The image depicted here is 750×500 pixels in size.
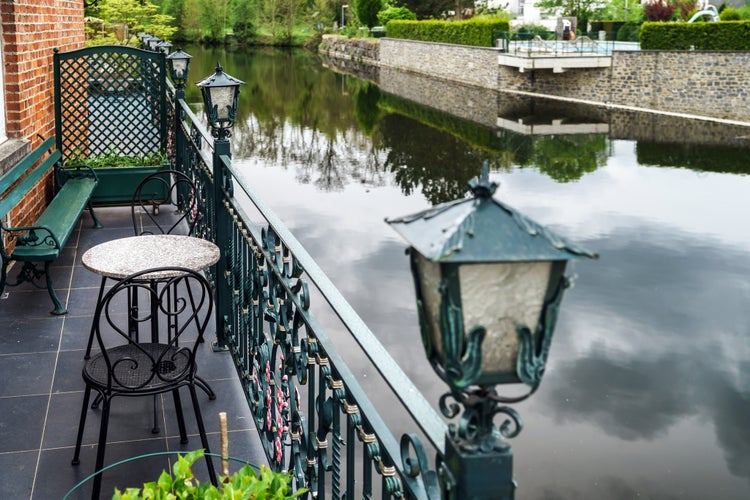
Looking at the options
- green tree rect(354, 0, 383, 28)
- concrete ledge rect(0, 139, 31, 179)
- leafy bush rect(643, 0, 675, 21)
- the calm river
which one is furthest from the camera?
green tree rect(354, 0, 383, 28)

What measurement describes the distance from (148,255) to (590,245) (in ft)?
32.3

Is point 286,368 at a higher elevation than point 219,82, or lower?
lower

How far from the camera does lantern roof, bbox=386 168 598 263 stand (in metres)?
1.43

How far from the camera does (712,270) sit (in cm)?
1198

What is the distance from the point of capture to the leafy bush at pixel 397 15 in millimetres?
48375

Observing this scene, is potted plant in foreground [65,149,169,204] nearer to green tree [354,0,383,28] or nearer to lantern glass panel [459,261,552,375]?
lantern glass panel [459,261,552,375]

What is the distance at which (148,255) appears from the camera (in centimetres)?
447

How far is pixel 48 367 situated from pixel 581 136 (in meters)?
20.8

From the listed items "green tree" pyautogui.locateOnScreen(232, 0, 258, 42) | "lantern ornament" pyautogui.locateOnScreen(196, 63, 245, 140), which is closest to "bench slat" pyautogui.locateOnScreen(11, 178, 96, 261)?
"lantern ornament" pyautogui.locateOnScreen(196, 63, 245, 140)

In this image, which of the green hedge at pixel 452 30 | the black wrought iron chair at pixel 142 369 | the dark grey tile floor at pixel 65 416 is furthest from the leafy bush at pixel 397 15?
the black wrought iron chair at pixel 142 369

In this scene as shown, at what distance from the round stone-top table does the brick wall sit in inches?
111

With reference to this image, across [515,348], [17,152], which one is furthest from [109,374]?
[17,152]

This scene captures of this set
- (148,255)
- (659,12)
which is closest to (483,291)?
(148,255)

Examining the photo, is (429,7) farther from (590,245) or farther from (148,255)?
(148,255)
